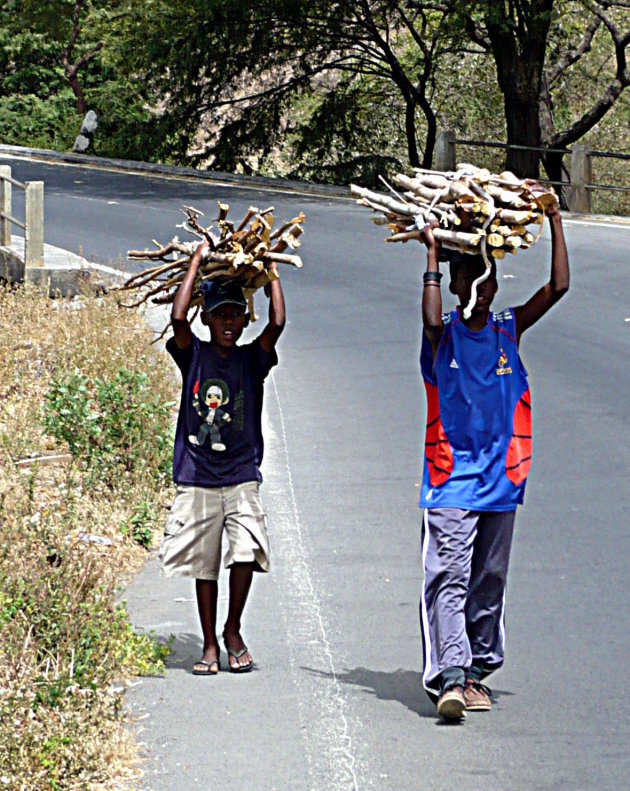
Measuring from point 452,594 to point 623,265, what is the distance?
37.1ft

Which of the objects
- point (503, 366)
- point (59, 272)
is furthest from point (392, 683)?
point (59, 272)

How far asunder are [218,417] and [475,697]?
1461 millimetres

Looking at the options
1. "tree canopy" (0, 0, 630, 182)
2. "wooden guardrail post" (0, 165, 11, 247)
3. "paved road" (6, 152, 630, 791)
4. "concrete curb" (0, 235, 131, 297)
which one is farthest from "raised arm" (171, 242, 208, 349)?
"tree canopy" (0, 0, 630, 182)

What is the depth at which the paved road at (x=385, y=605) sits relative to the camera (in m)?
5.05

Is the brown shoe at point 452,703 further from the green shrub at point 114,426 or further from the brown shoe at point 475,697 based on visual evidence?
the green shrub at point 114,426

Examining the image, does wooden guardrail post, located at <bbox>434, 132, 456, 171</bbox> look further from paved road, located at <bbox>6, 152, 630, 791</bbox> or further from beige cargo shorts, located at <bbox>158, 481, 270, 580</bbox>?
beige cargo shorts, located at <bbox>158, 481, 270, 580</bbox>

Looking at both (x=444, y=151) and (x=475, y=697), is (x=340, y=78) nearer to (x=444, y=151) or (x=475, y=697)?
(x=444, y=151)

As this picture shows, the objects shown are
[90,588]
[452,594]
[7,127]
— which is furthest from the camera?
[7,127]

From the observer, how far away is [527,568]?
719 centimetres

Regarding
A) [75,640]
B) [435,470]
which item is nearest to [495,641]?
[435,470]

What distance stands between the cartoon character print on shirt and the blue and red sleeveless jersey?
0.83 metres

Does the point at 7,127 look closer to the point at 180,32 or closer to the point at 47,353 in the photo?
the point at 180,32

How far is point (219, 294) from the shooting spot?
5.70 metres

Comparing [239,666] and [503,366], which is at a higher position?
[503,366]
